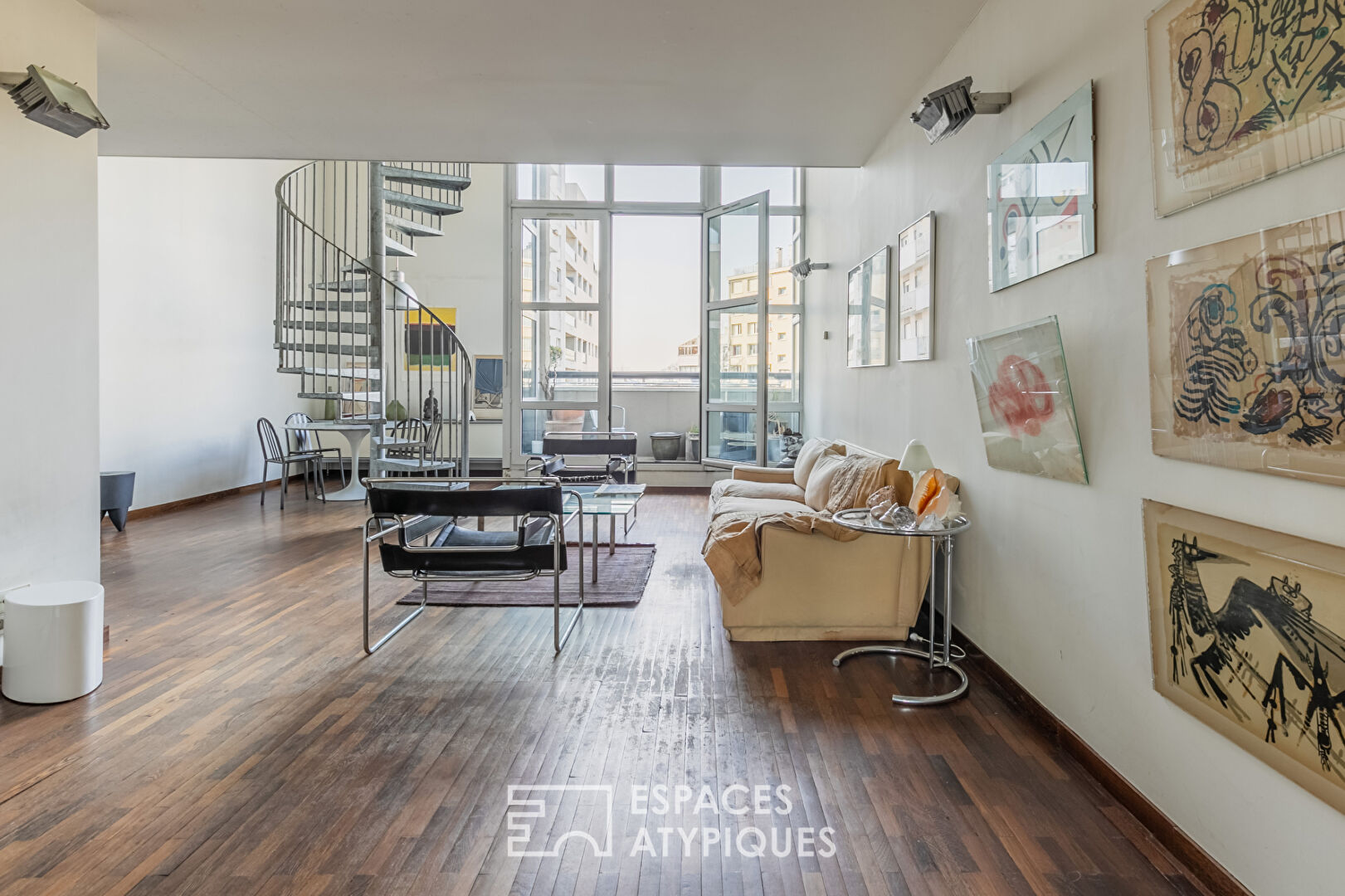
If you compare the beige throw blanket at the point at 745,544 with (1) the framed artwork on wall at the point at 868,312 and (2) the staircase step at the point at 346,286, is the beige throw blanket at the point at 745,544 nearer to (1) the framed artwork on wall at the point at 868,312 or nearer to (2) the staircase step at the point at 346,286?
(1) the framed artwork on wall at the point at 868,312

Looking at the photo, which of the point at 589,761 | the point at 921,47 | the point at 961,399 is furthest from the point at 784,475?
the point at 589,761

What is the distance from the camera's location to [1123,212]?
6.76ft

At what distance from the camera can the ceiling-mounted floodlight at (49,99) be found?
2.69m

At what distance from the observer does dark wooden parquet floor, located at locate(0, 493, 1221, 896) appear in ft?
5.82

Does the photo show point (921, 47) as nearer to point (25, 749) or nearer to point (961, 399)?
point (961, 399)

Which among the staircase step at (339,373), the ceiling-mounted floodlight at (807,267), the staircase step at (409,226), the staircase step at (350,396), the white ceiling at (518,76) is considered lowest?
the staircase step at (350,396)

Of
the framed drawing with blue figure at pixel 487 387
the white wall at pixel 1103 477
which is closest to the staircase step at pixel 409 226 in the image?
the framed drawing with blue figure at pixel 487 387

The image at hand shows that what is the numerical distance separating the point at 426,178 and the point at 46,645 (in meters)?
5.18

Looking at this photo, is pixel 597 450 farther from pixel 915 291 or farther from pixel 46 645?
pixel 46 645

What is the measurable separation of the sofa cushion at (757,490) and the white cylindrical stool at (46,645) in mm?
3462

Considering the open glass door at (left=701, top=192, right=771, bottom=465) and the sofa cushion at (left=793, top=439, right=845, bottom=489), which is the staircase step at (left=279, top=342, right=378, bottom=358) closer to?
the open glass door at (left=701, top=192, right=771, bottom=465)

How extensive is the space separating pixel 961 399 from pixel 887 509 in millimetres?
661

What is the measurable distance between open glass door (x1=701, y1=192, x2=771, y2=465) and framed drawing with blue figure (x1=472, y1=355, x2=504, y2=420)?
3.07m

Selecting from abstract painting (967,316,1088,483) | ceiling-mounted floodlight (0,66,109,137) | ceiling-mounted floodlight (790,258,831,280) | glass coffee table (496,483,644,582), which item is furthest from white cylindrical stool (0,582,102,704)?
ceiling-mounted floodlight (790,258,831,280)
